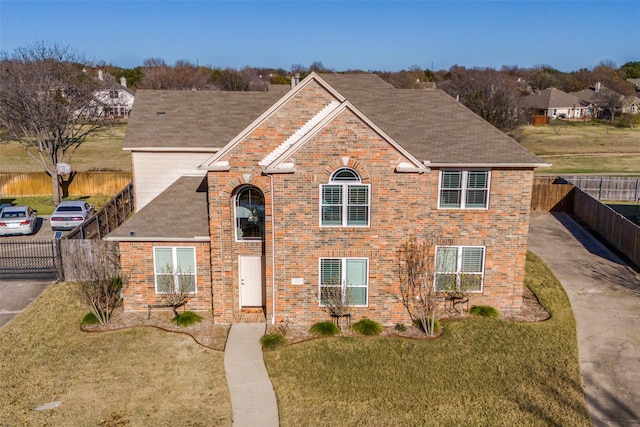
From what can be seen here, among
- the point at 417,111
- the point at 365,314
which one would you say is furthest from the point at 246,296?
the point at 417,111

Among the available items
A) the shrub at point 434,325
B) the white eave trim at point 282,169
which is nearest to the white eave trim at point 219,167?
the white eave trim at point 282,169

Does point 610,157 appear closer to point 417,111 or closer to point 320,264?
point 417,111

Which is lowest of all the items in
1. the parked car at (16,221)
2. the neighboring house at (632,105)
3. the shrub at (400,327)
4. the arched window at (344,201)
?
the shrub at (400,327)

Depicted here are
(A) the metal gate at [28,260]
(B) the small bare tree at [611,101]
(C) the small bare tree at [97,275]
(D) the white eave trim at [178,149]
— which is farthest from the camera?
(B) the small bare tree at [611,101]

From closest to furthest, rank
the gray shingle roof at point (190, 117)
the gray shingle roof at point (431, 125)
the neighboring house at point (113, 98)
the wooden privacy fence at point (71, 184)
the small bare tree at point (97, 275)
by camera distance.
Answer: the gray shingle roof at point (431, 125)
the small bare tree at point (97, 275)
the gray shingle roof at point (190, 117)
the wooden privacy fence at point (71, 184)
the neighboring house at point (113, 98)

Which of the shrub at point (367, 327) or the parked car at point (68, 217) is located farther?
the parked car at point (68, 217)

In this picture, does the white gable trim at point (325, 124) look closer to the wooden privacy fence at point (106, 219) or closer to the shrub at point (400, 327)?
the shrub at point (400, 327)

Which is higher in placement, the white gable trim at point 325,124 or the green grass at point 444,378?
the white gable trim at point 325,124
